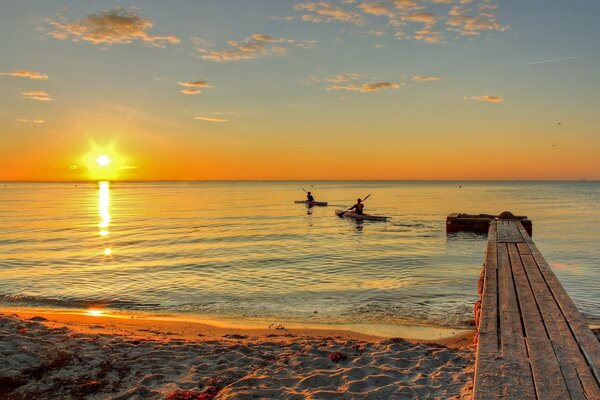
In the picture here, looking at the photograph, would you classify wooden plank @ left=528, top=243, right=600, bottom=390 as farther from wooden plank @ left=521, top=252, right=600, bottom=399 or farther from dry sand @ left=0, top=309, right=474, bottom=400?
dry sand @ left=0, top=309, right=474, bottom=400

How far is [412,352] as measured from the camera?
28.9 ft

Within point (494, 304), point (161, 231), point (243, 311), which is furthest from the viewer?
point (161, 231)

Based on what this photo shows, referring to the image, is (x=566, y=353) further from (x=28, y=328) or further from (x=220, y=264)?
(x=220, y=264)

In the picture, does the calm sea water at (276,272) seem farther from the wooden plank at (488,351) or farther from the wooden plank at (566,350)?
the wooden plank at (566,350)

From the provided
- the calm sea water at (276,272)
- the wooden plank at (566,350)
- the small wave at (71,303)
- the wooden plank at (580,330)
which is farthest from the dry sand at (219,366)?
the small wave at (71,303)

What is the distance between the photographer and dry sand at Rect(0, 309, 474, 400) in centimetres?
693

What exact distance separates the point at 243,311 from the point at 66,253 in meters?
16.5

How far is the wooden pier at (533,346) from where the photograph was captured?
5016mm

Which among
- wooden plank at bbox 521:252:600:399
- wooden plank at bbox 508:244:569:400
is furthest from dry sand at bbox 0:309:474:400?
wooden plank at bbox 521:252:600:399

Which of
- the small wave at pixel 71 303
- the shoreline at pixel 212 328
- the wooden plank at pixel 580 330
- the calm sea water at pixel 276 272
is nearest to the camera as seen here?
the wooden plank at pixel 580 330

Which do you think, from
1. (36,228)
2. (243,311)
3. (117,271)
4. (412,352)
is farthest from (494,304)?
(36,228)

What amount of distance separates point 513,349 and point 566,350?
69 centimetres

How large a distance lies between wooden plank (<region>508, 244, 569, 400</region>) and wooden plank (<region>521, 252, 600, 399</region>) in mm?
73

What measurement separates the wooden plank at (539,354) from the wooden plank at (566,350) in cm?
7
